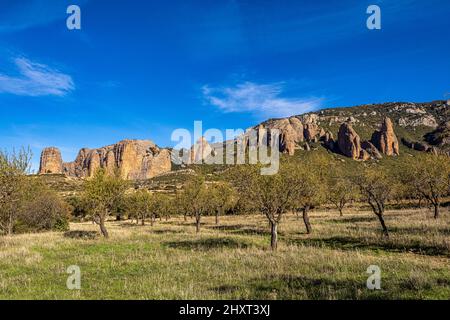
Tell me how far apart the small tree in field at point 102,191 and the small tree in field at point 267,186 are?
1896cm

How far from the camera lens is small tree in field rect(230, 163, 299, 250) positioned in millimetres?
28156

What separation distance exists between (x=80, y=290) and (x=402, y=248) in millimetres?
23690

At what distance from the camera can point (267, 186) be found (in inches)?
1125

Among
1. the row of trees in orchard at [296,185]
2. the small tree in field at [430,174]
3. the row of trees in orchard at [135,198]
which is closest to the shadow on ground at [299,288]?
the row of trees in orchard at [296,185]

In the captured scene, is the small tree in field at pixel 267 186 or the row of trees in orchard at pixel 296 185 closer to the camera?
the small tree in field at pixel 267 186

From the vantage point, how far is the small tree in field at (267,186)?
28156 millimetres

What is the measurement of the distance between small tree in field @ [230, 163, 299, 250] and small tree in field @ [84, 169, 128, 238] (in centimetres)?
1896

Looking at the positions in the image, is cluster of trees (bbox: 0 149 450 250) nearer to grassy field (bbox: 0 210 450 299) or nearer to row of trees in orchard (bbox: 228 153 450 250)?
row of trees in orchard (bbox: 228 153 450 250)

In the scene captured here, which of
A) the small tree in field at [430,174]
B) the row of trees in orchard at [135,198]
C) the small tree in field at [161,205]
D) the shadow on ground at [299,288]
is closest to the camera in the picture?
the shadow on ground at [299,288]

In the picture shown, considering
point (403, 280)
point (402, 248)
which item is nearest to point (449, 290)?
→ point (403, 280)

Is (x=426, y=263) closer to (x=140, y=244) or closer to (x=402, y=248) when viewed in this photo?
(x=402, y=248)

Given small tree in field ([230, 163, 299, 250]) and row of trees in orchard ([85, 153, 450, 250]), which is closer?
small tree in field ([230, 163, 299, 250])

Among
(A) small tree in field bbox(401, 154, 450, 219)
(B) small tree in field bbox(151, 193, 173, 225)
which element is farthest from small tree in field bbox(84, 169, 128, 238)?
(B) small tree in field bbox(151, 193, 173, 225)

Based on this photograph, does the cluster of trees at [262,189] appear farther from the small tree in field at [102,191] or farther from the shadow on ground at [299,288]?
the shadow on ground at [299,288]
